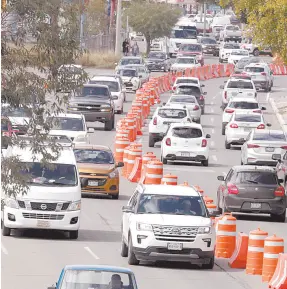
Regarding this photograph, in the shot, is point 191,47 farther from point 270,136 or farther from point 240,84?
point 270,136

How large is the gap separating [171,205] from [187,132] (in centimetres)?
2032

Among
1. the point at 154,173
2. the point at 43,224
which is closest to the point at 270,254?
the point at 43,224

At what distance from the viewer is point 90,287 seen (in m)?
17.3

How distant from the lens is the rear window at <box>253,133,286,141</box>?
45.3 m

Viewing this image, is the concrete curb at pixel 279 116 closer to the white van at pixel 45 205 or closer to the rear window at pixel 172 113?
the rear window at pixel 172 113

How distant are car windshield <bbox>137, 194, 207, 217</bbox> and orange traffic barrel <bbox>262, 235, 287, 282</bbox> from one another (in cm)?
196

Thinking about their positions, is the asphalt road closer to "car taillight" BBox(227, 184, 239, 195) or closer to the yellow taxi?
the yellow taxi

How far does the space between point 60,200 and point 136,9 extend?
289 ft

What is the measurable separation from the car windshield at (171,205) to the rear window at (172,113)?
2628cm

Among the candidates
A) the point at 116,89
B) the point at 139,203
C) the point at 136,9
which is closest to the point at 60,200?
the point at 139,203

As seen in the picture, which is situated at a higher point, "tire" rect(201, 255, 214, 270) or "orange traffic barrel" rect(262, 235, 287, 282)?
"orange traffic barrel" rect(262, 235, 287, 282)

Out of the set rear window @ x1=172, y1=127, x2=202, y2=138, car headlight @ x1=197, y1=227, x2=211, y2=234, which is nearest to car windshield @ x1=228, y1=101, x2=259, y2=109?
rear window @ x1=172, y1=127, x2=202, y2=138

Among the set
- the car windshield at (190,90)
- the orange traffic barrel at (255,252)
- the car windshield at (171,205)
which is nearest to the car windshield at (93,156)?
the car windshield at (171,205)

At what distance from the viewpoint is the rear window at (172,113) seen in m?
52.4
